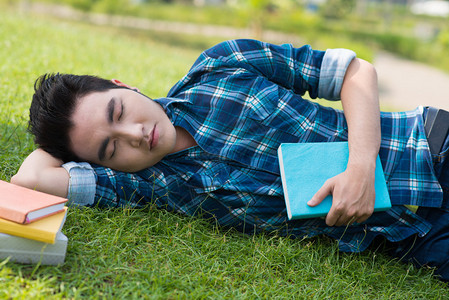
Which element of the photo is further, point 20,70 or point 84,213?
point 20,70

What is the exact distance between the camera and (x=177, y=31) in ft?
64.6

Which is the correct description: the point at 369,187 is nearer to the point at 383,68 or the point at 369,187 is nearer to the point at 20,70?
the point at 20,70

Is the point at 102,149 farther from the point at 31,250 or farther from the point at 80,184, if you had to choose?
the point at 31,250

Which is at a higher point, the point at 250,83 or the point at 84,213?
the point at 250,83

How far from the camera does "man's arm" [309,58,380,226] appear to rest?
1.85 meters

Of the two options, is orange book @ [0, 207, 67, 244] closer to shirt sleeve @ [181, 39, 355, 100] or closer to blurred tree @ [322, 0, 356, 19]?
shirt sleeve @ [181, 39, 355, 100]

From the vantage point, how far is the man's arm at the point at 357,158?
6.07 feet

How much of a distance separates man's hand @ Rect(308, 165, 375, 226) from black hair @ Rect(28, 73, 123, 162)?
1060 mm

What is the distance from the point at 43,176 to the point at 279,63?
1.19m

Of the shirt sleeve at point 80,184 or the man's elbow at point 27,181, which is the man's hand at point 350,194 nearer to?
the shirt sleeve at point 80,184

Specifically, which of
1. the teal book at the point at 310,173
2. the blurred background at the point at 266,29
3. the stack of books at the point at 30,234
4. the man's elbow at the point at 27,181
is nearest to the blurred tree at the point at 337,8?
the blurred background at the point at 266,29

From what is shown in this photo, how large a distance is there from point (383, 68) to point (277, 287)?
15559 millimetres

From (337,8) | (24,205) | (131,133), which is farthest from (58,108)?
(337,8)

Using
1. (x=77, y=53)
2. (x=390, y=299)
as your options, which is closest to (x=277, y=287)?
(x=390, y=299)
